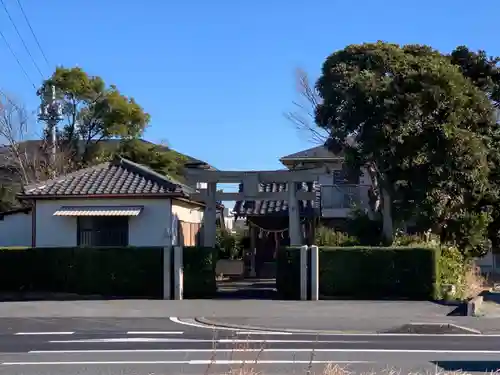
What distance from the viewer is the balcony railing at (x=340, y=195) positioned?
35.9 metres

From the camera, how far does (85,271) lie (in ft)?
81.9

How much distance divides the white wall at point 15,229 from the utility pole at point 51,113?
334 inches

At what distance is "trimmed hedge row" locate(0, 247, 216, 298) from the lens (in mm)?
24609

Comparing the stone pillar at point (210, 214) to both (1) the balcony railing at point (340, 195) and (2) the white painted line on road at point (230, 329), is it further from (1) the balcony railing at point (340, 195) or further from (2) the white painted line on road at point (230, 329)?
(2) the white painted line on road at point (230, 329)

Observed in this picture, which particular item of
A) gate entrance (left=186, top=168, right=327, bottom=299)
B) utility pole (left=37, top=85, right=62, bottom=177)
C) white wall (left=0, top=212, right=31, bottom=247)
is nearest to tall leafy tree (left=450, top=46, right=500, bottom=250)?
gate entrance (left=186, top=168, right=327, bottom=299)

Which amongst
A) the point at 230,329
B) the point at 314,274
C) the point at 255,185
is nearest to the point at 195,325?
the point at 230,329

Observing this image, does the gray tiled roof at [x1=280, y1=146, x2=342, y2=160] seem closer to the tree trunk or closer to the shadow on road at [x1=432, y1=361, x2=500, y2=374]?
the tree trunk

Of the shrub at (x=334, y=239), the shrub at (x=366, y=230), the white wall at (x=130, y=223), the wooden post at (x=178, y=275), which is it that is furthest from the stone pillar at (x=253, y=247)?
the wooden post at (x=178, y=275)

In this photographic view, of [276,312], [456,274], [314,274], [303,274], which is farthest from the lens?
[456,274]

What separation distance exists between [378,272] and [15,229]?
15.9 meters

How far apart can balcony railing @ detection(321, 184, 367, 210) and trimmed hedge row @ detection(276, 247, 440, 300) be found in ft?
39.0

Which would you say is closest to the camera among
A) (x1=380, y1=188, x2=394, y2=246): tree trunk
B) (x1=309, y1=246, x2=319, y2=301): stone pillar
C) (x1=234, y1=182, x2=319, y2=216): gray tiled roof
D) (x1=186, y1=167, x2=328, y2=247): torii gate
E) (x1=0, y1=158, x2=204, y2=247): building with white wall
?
(x1=309, y1=246, x2=319, y2=301): stone pillar

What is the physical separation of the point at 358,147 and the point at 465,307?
572cm

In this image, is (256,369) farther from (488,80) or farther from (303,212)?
(303,212)
